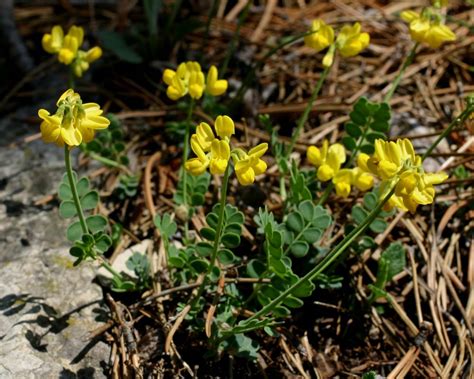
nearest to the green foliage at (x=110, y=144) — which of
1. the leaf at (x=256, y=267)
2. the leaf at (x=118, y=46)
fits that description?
the leaf at (x=118, y=46)

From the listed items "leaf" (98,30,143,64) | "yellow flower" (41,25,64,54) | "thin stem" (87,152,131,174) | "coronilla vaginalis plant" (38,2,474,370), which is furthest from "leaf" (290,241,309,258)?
"leaf" (98,30,143,64)

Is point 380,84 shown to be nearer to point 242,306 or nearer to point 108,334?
point 242,306

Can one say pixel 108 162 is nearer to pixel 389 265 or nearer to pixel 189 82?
pixel 189 82

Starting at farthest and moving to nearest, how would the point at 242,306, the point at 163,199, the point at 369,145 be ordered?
the point at 163,199 < the point at 369,145 < the point at 242,306

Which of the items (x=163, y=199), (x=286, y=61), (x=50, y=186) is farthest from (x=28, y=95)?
(x=286, y=61)

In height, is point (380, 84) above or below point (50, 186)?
above

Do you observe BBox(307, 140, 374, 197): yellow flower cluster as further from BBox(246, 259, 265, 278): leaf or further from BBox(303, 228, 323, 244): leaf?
BBox(246, 259, 265, 278): leaf

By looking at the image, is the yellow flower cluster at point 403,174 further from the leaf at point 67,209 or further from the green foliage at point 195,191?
the leaf at point 67,209
